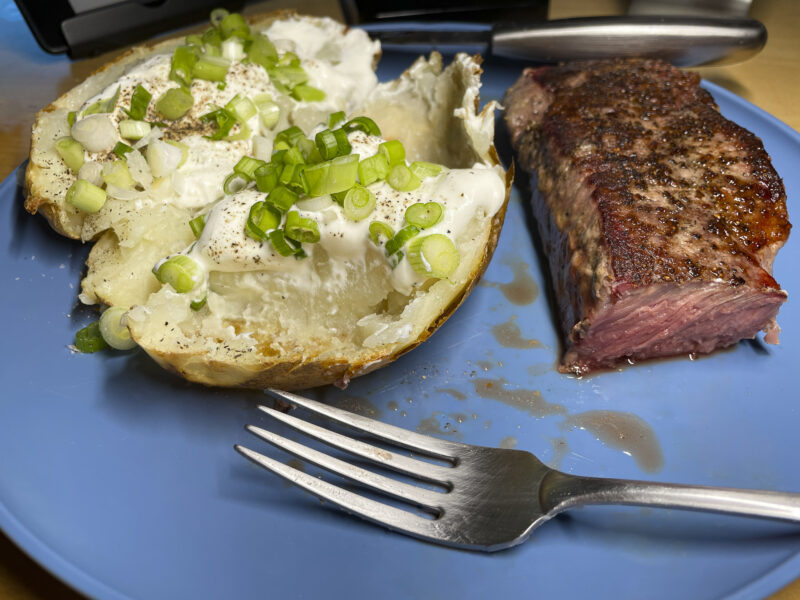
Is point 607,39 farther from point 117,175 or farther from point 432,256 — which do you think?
point 117,175

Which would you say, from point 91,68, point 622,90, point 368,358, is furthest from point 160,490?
point 91,68

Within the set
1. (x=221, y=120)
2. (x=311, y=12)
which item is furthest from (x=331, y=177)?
(x=311, y=12)

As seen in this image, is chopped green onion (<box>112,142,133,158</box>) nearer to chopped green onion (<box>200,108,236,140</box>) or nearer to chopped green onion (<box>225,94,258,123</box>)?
chopped green onion (<box>200,108,236,140</box>)

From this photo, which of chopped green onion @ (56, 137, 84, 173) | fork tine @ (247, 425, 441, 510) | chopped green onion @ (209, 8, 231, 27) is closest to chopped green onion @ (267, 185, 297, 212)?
fork tine @ (247, 425, 441, 510)

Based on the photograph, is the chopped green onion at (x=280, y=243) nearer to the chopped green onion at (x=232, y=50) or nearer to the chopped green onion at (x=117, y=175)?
the chopped green onion at (x=117, y=175)

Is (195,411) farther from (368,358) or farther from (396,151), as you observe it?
(396,151)

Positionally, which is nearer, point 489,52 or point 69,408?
point 69,408
